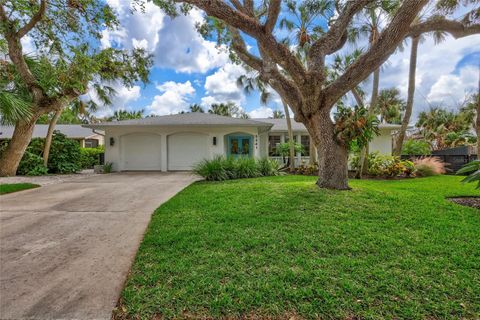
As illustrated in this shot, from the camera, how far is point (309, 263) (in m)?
3.00

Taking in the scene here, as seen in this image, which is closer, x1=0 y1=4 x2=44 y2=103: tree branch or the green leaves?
the green leaves

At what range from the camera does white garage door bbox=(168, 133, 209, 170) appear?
1448 cm

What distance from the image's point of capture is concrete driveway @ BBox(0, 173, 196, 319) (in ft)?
7.80

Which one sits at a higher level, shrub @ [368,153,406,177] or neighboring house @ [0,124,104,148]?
neighboring house @ [0,124,104,148]

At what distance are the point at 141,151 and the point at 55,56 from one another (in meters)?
6.18

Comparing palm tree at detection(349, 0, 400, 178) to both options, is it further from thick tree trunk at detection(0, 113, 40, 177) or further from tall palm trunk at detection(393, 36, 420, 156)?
thick tree trunk at detection(0, 113, 40, 177)

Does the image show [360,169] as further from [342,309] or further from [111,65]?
[111,65]

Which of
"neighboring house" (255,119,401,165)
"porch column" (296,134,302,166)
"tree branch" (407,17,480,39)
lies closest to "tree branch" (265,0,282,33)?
"tree branch" (407,17,480,39)

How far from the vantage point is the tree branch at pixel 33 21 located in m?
8.54

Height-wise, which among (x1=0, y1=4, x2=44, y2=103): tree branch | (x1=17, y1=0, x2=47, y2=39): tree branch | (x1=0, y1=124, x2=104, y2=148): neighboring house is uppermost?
(x1=17, y1=0, x2=47, y2=39): tree branch

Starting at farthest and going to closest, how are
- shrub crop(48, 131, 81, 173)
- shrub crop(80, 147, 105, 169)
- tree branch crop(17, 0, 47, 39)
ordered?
shrub crop(80, 147, 105, 169) → shrub crop(48, 131, 81, 173) → tree branch crop(17, 0, 47, 39)

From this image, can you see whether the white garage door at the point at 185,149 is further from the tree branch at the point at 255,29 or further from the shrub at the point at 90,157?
the tree branch at the point at 255,29

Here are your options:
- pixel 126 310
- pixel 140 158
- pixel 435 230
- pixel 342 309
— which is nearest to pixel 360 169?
pixel 435 230

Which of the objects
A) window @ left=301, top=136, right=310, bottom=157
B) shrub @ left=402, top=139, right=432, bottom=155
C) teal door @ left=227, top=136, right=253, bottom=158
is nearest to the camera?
teal door @ left=227, top=136, right=253, bottom=158
